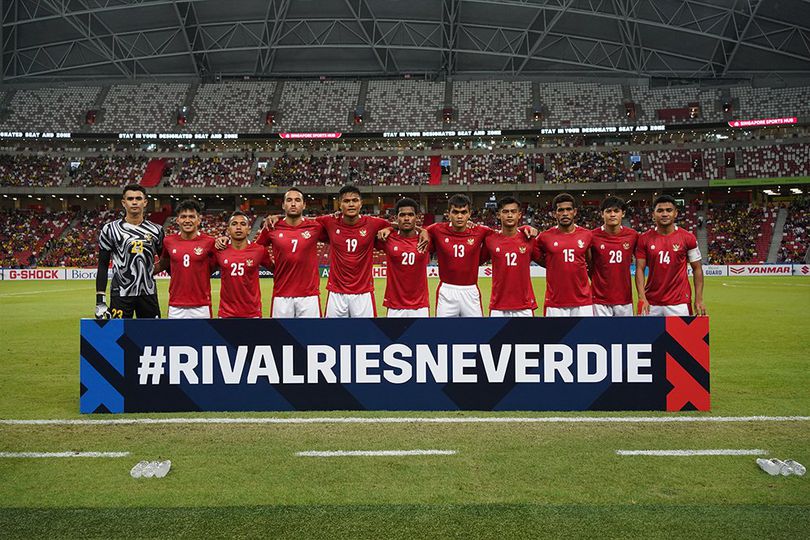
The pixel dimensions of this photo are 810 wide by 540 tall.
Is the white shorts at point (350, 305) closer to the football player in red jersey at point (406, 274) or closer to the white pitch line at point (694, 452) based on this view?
the football player in red jersey at point (406, 274)

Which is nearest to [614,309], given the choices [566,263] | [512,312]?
[566,263]

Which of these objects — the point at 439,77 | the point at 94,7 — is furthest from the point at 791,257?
the point at 94,7

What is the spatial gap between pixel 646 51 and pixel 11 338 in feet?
177

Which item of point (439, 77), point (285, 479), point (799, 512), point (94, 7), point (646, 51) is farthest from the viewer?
point (439, 77)

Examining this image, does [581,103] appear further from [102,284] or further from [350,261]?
[102,284]

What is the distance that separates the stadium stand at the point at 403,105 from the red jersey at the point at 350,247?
49.0m

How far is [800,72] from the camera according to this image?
167 ft

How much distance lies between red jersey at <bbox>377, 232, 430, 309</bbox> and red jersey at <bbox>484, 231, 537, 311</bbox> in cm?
94

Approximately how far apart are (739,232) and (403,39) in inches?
1299

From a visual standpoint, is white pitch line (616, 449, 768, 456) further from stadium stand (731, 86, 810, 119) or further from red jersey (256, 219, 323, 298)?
stadium stand (731, 86, 810, 119)

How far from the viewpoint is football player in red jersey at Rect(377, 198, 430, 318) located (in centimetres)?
740

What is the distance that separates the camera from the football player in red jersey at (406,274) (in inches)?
291

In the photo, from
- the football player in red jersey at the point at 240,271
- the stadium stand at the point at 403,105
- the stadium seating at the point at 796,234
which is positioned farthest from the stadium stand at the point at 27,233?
the stadium seating at the point at 796,234

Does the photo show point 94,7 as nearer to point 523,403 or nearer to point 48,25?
point 48,25
